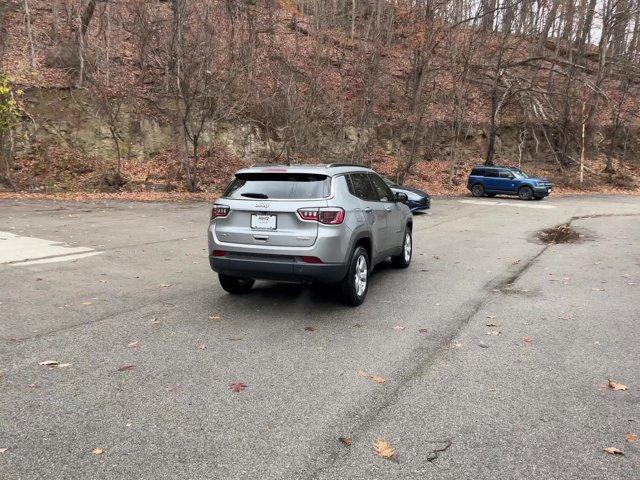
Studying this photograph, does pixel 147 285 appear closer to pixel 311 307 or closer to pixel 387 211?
pixel 311 307

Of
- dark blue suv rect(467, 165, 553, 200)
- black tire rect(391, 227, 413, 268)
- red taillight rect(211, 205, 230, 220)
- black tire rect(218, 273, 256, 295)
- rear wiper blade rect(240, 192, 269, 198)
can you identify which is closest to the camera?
rear wiper blade rect(240, 192, 269, 198)

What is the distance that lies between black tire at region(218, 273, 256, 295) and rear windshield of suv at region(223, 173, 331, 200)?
46.6 inches

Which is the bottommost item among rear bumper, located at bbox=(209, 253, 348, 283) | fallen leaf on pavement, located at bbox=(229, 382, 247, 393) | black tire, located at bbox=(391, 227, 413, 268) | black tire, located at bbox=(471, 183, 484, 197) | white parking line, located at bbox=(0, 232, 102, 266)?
black tire, located at bbox=(471, 183, 484, 197)

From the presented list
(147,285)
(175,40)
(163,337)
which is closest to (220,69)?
(175,40)

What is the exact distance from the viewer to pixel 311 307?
637 cm

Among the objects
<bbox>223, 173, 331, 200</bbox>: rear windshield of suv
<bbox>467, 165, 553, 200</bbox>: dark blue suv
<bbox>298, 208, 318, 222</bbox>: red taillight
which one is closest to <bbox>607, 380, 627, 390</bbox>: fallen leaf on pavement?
<bbox>298, 208, 318, 222</bbox>: red taillight

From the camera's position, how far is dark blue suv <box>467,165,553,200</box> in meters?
27.0

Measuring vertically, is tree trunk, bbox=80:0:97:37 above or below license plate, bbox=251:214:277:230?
above

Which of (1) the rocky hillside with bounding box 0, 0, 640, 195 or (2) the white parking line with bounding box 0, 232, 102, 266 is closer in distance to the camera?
(2) the white parking line with bounding box 0, 232, 102, 266

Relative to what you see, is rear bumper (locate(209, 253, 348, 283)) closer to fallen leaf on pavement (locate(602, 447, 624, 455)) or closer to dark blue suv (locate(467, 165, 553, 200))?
fallen leaf on pavement (locate(602, 447, 624, 455))

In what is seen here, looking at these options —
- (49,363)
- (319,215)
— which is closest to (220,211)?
(319,215)

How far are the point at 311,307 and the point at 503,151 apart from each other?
34.2 meters

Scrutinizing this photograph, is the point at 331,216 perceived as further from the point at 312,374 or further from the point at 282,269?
the point at 312,374

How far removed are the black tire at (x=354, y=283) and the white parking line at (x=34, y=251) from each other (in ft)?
17.5
